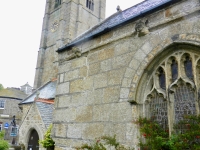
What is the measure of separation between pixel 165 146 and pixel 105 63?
241 cm

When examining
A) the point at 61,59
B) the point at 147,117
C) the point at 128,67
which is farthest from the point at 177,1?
the point at 61,59

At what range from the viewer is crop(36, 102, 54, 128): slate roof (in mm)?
11569

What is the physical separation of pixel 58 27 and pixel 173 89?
30993 millimetres

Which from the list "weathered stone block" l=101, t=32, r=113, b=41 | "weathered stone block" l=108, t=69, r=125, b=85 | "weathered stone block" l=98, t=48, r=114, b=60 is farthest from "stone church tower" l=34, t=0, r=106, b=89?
"weathered stone block" l=108, t=69, r=125, b=85

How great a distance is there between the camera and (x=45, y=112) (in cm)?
1226

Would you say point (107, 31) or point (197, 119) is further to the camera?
point (107, 31)

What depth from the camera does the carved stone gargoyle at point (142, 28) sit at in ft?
13.2

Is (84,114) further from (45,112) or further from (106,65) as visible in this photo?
(45,112)

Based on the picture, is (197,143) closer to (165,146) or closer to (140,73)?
(165,146)

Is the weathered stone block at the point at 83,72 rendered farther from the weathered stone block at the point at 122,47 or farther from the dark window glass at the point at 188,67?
the dark window glass at the point at 188,67

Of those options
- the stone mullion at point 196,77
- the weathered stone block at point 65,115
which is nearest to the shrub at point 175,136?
the stone mullion at point 196,77

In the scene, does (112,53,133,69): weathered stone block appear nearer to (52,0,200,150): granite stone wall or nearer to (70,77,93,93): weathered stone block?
(52,0,200,150): granite stone wall

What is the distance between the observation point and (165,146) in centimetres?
287

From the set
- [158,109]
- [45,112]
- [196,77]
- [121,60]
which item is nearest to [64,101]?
[121,60]
